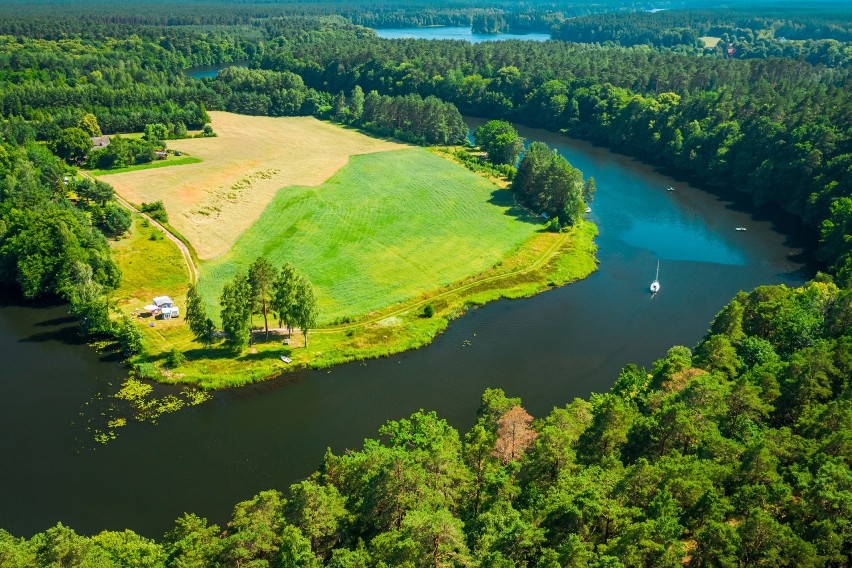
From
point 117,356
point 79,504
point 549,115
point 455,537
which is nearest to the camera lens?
point 455,537

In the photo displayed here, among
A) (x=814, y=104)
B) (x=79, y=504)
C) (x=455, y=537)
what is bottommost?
(x=79, y=504)

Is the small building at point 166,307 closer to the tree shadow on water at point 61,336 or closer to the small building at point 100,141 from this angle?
the tree shadow on water at point 61,336

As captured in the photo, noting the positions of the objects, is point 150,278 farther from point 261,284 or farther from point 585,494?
point 585,494

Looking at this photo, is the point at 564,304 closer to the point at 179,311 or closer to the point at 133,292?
the point at 179,311

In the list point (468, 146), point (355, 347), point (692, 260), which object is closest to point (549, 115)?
point (468, 146)

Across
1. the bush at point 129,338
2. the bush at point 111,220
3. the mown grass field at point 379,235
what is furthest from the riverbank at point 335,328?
the mown grass field at point 379,235

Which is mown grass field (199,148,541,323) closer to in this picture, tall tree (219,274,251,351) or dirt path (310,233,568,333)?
dirt path (310,233,568,333)

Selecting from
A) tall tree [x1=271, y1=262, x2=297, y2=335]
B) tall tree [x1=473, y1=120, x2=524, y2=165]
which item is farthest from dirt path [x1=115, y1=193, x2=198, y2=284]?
tall tree [x1=473, y1=120, x2=524, y2=165]
